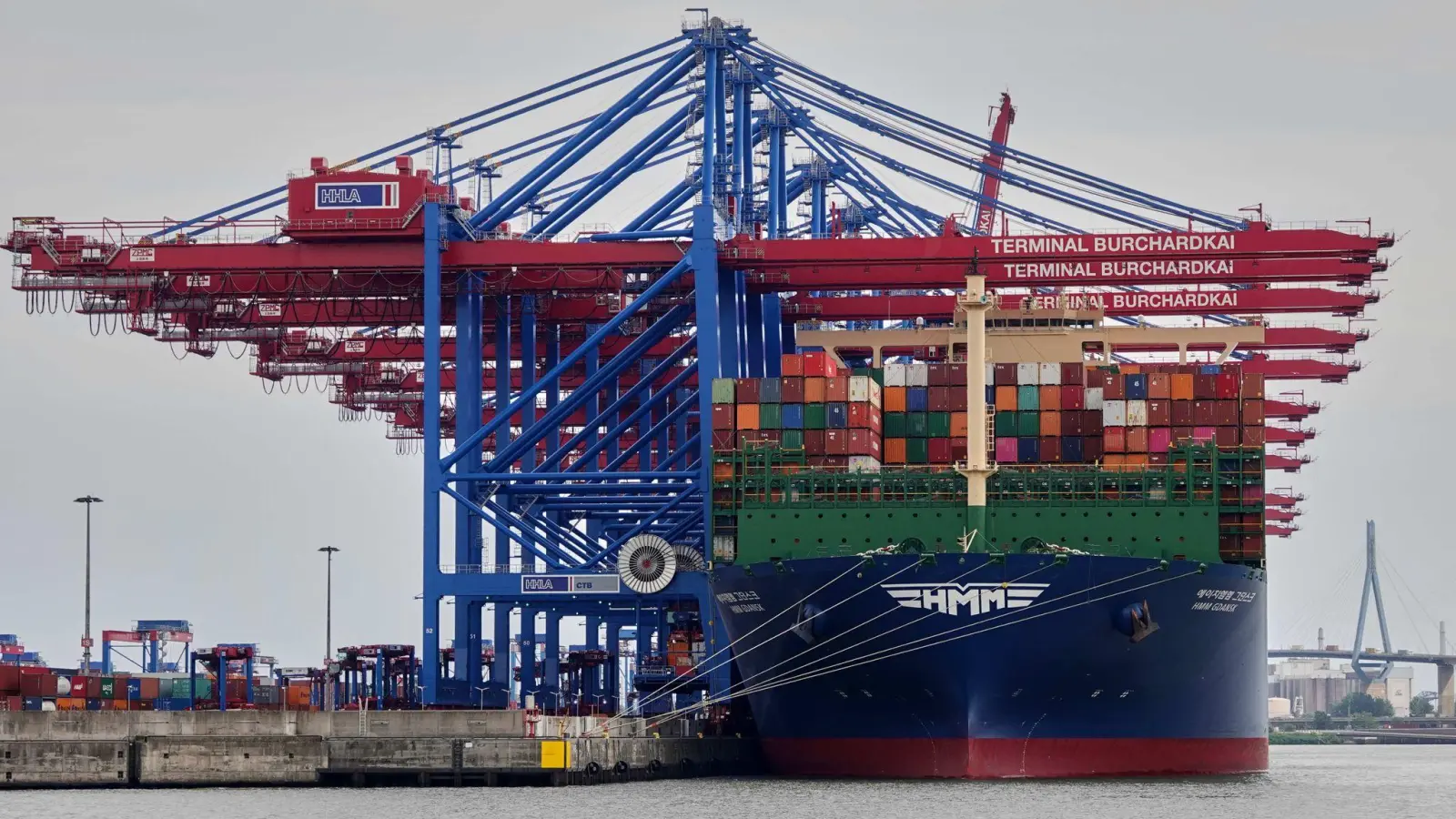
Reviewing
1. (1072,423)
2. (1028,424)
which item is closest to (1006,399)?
(1028,424)

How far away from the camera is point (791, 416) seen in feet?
190

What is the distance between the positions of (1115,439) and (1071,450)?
1367mm

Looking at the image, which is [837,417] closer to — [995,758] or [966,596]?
[966,596]

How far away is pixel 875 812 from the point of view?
45531 millimetres

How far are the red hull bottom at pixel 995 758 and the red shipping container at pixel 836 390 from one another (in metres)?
7.61

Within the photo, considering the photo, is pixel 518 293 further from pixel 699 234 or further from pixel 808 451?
pixel 808 451

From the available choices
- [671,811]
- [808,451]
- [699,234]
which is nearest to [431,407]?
[699,234]

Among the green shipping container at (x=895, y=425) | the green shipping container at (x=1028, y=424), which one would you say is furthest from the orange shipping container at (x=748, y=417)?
the green shipping container at (x=1028, y=424)

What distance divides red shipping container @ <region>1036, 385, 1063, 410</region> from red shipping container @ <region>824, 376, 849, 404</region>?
4.44 metres

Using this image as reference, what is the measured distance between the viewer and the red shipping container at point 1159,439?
2206 inches

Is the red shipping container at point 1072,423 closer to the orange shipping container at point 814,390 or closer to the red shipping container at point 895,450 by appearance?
the red shipping container at point 895,450

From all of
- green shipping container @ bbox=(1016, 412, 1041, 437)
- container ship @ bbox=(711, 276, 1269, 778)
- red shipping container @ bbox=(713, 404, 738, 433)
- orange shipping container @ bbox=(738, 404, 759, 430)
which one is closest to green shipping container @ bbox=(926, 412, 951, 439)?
container ship @ bbox=(711, 276, 1269, 778)

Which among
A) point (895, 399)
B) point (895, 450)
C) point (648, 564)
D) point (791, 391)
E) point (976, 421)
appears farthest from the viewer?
point (648, 564)

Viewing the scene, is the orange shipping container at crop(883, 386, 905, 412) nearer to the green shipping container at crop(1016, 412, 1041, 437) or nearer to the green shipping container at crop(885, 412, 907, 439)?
the green shipping container at crop(885, 412, 907, 439)
